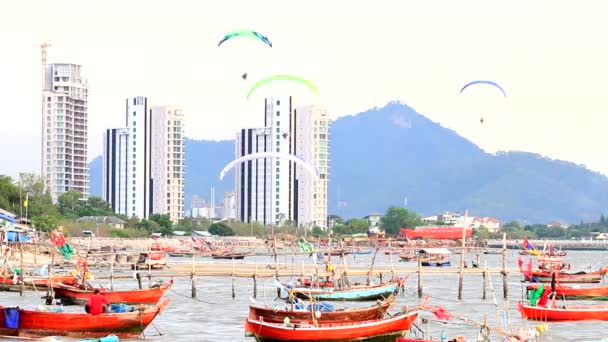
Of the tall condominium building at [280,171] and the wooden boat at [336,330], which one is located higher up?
the tall condominium building at [280,171]

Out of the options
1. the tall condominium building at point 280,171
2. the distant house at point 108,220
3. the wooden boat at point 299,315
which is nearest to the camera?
the wooden boat at point 299,315

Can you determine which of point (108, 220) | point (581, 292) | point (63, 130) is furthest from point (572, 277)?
point (63, 130)

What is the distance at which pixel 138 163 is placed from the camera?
640 ft

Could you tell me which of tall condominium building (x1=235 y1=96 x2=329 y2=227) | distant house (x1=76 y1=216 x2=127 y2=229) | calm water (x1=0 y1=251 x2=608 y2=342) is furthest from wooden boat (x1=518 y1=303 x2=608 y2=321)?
tall condominium building (x1=235 y1=96 x2=329 y2=227)

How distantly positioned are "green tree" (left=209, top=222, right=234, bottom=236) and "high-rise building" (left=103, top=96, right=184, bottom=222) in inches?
722

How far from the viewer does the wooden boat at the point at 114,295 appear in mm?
47219

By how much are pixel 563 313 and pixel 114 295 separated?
17.4 metres

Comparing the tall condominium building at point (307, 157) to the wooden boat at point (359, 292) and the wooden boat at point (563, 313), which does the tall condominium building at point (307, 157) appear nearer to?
the wooden boat at point (359, 292)

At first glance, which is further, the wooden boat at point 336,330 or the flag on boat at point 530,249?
the flag on boat at point 530,249

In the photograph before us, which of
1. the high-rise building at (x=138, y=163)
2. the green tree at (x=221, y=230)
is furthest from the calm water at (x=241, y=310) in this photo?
the high-rise building at (x=138, y=163)

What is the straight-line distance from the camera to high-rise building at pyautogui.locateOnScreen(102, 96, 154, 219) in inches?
7677

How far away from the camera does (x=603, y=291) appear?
56406 mm

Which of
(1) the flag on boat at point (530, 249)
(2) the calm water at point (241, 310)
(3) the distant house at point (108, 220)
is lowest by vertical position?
(2) the calm water at point (241, 310)

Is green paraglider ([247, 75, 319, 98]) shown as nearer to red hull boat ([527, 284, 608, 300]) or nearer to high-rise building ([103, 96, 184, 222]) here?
red hull boat ([527, 284, 608, 300])
